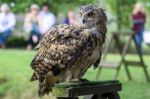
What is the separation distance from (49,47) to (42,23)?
77.6 feet

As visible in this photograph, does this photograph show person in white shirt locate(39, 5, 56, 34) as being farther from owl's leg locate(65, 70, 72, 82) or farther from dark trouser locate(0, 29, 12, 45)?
owl's leg locate(65, 70, 72, 82)

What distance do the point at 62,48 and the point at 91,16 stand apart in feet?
1.74

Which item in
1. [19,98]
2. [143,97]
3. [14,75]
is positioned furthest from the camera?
[14,75]

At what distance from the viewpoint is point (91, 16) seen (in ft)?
25.4

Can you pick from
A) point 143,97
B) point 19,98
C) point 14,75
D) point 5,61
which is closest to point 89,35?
point 143,97

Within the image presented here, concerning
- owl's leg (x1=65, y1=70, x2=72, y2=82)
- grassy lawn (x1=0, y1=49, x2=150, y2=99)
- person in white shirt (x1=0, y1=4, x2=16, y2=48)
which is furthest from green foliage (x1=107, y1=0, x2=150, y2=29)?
owl's leg (x1=65, y1=70, x2=72, y2=82)

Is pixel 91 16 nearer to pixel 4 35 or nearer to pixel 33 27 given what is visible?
pixel 33 27

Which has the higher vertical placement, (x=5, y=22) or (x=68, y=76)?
(x=68, y=76)

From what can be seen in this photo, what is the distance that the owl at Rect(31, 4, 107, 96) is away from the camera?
7719 mm

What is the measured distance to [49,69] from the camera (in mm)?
8039

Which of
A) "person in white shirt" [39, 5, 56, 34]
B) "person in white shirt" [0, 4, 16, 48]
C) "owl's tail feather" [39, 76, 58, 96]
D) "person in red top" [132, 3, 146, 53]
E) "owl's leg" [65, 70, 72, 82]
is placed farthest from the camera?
"person in red top" [132, 3, 146, 53]

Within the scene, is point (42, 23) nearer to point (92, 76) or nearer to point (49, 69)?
point (92, 76)

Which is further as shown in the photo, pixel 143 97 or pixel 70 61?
pixel 143 97

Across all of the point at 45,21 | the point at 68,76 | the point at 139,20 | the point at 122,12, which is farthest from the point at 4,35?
the point at 68,76
